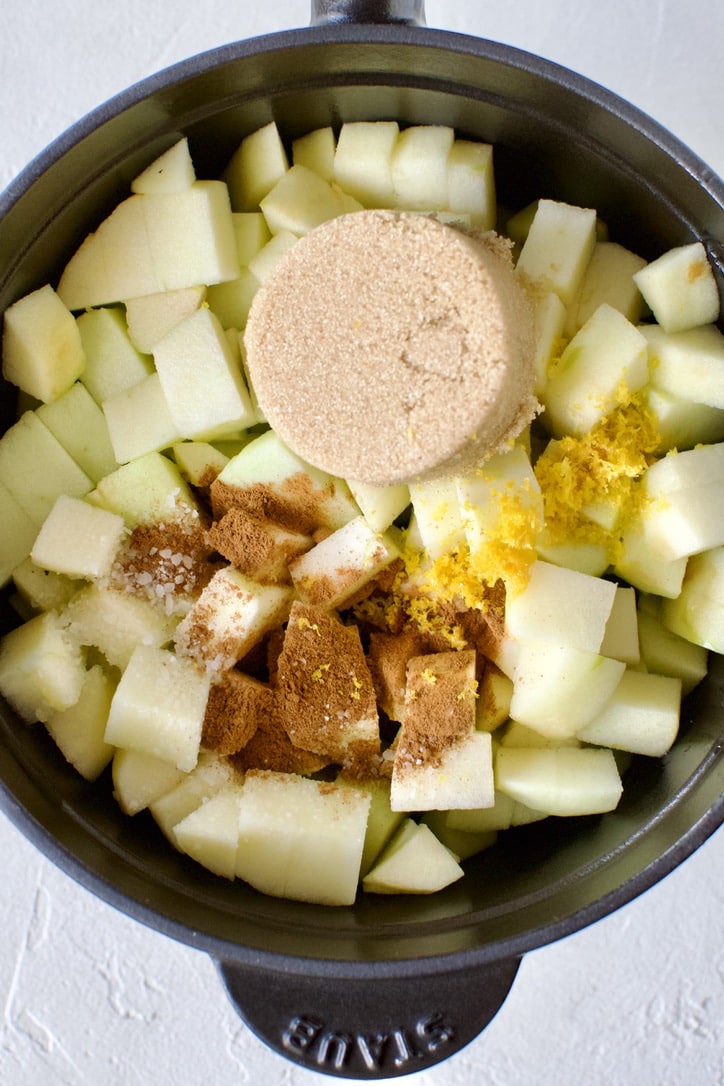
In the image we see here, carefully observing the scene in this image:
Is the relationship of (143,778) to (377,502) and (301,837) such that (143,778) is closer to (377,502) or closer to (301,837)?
(301,837)

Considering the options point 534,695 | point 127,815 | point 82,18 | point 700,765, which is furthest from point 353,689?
point 82,18

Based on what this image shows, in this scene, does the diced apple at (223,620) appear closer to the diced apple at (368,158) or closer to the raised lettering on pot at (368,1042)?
the raised lettering on pot at (368,1042)

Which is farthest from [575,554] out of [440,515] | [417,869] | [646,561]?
[417,869]

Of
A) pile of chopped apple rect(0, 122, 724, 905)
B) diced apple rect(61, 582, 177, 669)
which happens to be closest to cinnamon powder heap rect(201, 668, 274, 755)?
pile of chopped apple rect(0, 122, 724, 905)

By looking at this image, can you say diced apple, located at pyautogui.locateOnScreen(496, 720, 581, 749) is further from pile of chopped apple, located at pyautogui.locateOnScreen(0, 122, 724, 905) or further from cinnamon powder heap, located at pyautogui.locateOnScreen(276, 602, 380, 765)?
cinnamon powder heap, located at pyautogui.locateOnScreen(276, 602, 380, 765)

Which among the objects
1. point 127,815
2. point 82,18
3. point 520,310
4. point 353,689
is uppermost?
point 82,18

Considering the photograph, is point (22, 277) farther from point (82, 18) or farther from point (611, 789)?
point (611, 789)
